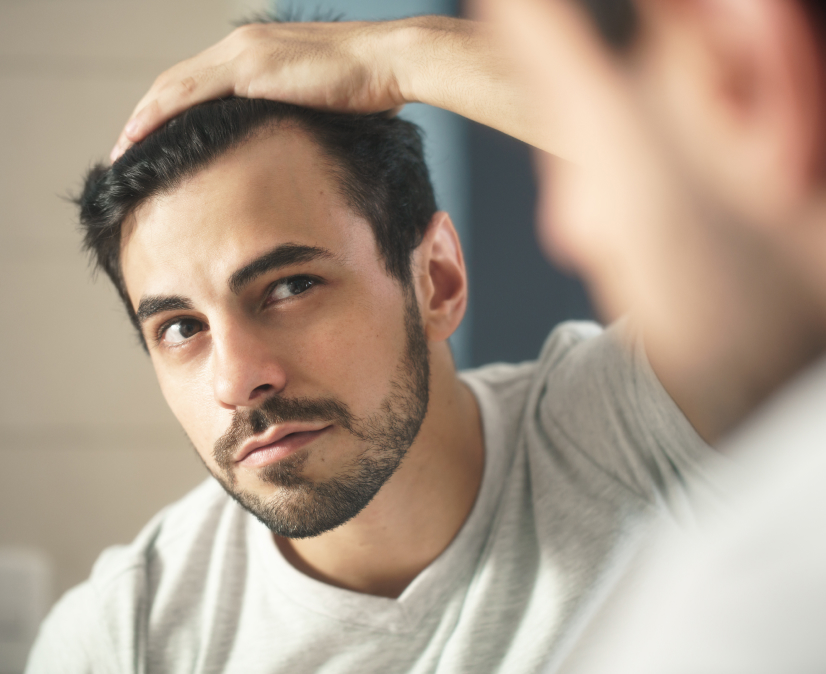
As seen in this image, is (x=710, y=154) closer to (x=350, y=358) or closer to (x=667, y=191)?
(x=667, y=191)

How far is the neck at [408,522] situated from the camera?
2.90 ft

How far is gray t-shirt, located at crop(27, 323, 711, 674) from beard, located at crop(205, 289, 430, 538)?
0.58ft

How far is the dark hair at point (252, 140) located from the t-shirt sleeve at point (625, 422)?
0.31m

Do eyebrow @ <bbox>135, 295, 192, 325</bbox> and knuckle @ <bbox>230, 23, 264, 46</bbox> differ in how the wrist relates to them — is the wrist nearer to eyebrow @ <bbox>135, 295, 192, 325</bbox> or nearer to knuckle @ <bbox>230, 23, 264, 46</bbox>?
knuckle @ <bbox>230, 23, 264, 46</bbox>

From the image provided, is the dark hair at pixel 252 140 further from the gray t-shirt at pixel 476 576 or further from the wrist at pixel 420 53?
the gray t-shirt at pixel 476 576

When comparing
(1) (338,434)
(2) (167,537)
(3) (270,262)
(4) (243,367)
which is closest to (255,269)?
(3) (270,262)

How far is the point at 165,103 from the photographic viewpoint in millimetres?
819

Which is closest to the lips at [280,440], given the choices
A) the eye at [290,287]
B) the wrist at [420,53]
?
the eye at [290,287]

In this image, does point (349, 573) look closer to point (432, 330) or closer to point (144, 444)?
point (432, 330)

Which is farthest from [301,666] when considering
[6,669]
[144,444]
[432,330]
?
[6,669]

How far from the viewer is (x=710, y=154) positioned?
45 cm

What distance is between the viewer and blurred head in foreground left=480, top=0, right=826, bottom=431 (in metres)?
0.41

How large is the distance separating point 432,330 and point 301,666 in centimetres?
51

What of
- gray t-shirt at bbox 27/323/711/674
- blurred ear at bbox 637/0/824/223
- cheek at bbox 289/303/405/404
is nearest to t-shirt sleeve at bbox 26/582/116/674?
gray t-shirt at bbox 27/323/711/674
